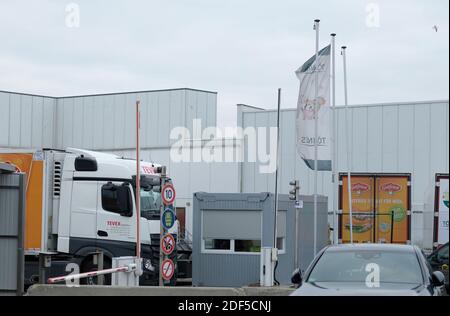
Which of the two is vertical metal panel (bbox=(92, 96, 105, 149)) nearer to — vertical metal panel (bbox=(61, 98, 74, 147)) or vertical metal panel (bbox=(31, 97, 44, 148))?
vertical metal panel (bbox=(61, 98, 74, 147))

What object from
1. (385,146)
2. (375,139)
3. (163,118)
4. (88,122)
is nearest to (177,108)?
(163,118)

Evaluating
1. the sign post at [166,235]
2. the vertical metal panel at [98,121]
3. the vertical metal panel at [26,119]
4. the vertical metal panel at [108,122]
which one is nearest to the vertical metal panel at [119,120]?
the vertical metal panel at [108,122]

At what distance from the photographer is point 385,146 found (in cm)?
3008

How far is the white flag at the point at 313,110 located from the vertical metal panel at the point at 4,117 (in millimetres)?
17655

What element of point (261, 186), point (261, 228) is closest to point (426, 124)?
point (261, 186)

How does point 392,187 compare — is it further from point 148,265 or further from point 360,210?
point 148,265

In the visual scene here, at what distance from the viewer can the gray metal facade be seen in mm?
13594

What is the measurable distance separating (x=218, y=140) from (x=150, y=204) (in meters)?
13.5

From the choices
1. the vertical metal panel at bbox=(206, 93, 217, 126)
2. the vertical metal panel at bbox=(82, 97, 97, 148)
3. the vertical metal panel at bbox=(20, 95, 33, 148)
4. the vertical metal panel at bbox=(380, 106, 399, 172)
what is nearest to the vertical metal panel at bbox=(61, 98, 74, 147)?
the vertical metal panel at bbox=(82, 97, 97, 148)

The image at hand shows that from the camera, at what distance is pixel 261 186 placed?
1257 inches

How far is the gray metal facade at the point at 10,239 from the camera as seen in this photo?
1359cm

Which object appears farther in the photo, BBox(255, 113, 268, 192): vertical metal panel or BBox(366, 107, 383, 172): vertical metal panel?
BBox(255, 113, 268, 192): vertical metal panel

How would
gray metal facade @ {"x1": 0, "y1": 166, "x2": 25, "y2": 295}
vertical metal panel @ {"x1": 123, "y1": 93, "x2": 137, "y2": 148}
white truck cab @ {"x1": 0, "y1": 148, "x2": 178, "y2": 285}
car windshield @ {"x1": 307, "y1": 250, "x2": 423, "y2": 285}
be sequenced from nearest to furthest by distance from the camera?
car windshield @ {"x1": 307, "y1": 250, "x2": 423, "y2": 285} < gray metal facade @ {"x1": 0, "y1": 166, "x2": 25, "y2": 295} < white truck cab @ {"x1": 0, "y1": 148, "x2": 178, "y2": 285} < vertical metal panel @ {"x1": 123, "y1": 93, "x2": 137, "y2": 148}
